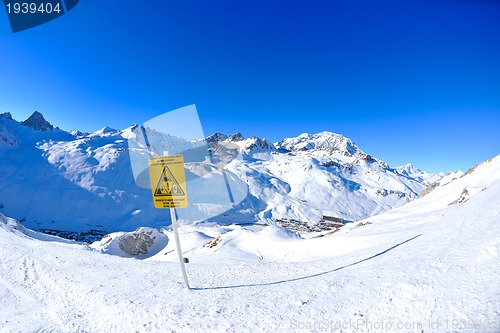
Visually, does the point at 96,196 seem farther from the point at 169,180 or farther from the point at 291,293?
the point at 291,293

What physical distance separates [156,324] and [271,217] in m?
146

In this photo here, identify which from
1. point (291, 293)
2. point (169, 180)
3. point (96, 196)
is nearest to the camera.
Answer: point (291, 293)

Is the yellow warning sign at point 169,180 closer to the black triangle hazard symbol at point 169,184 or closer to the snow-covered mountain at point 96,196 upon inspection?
the black triangle hazard symbol at point 169,184

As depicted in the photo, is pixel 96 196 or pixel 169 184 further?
pixel 96 196

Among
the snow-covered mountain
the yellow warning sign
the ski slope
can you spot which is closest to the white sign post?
the yellow warning sign

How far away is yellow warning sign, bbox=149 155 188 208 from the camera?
595 centimetres

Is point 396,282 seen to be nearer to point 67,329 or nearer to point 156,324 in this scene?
point 156,324

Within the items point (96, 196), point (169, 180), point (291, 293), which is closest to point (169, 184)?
point (169, 180)

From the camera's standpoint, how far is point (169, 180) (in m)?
6.00

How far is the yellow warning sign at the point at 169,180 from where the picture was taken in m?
5.95

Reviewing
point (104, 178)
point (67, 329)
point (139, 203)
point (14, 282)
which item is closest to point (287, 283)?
point (67, 329)

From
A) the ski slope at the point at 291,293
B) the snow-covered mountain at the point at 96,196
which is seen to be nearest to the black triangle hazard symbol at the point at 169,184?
the ski slope at the point at 291,293

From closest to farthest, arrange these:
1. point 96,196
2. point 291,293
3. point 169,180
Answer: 1. point 291,293
2. point 169,180
3. point 96,196

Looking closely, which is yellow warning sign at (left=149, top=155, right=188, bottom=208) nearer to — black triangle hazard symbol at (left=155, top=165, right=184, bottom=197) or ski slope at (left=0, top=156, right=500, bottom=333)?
black triangle hazard symbol at (left=155, top=165, right=184, bottom=197)
